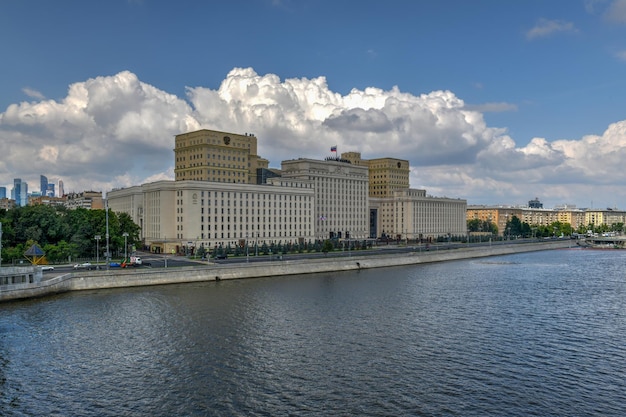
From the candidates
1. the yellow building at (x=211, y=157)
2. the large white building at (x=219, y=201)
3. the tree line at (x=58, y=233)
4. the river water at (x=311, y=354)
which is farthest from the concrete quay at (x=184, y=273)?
the yellow building at (x=211, y=157)

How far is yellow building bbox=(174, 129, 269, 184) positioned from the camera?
162875mm

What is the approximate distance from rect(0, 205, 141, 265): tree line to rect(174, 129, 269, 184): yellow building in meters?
45.7

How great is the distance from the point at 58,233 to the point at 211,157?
6031cm

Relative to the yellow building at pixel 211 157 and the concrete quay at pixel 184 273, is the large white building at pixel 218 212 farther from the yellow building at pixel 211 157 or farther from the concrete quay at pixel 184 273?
the concrete quay at pixel 184 273

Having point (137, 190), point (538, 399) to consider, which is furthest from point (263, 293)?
point (137, 190)

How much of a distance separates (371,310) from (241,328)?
20.1 m

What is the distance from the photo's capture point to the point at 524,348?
51.5 m

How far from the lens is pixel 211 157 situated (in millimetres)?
163250

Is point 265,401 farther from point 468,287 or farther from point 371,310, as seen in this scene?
point 468,287

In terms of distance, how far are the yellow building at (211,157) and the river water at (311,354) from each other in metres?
84.2

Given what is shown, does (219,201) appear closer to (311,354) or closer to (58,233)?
(58,233)

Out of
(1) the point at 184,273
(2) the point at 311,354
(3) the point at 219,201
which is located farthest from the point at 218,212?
(2) the point at 311,354

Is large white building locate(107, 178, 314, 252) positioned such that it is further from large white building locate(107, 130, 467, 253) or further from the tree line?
the tree line

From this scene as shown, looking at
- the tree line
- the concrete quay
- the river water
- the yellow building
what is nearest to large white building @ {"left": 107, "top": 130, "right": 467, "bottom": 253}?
the yellow building
